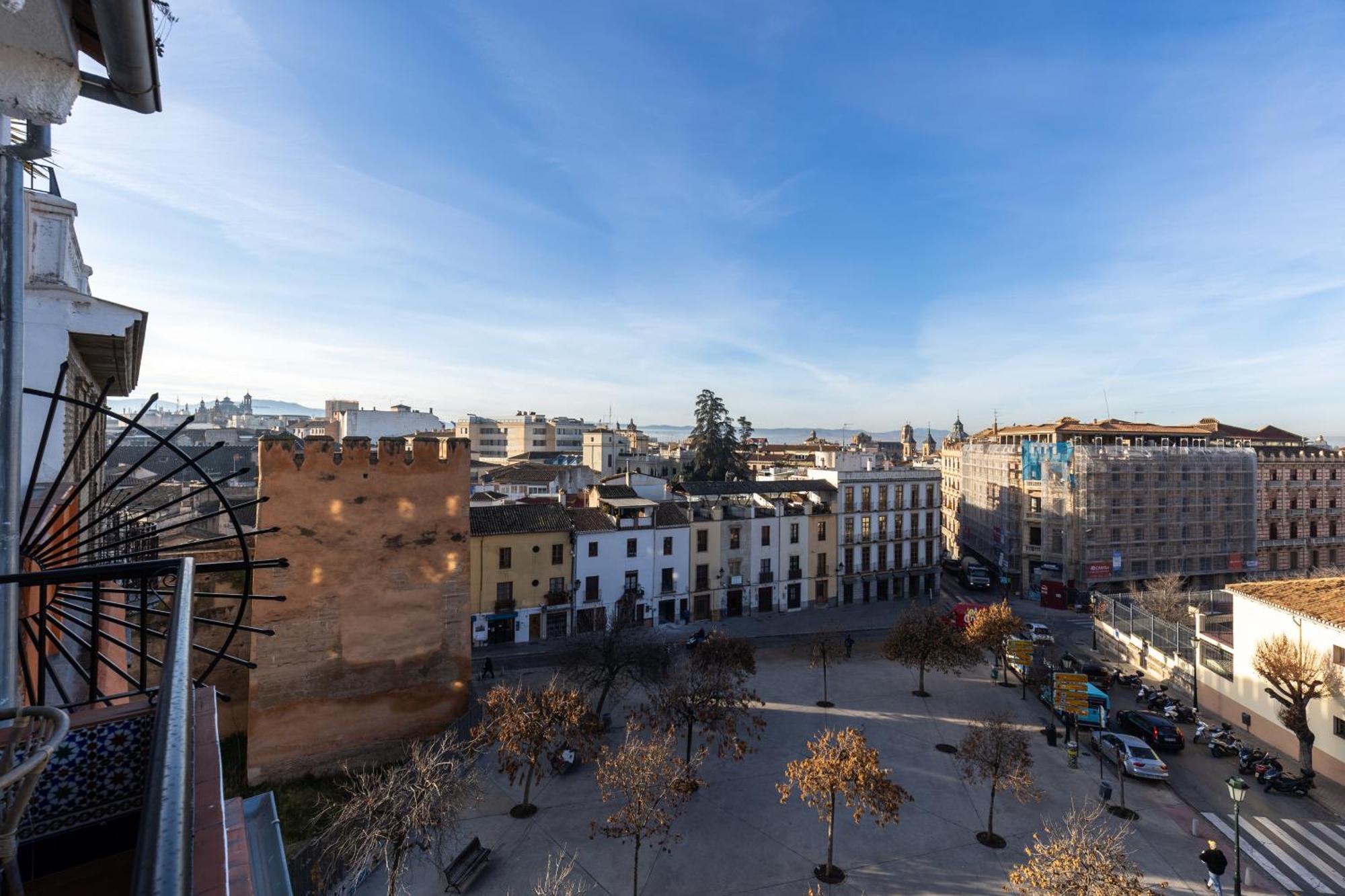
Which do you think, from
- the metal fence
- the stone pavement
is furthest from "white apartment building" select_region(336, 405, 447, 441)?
the metal fence

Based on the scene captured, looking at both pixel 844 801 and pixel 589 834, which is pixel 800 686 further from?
pixel 589 834

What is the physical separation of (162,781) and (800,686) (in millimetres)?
26986

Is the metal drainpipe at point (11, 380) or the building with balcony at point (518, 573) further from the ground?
the metal drainpipe at point (11, 380)

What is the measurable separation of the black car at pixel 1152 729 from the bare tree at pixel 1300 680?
115 inches

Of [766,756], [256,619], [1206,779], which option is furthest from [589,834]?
[1206,779]

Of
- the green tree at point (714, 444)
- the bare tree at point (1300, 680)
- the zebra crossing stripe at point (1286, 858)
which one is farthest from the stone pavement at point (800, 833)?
the green tree at point (714, 444)

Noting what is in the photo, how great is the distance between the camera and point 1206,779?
19250 mm

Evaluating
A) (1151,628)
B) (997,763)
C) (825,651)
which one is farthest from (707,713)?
(1151,628)

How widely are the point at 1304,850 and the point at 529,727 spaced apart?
19.5m

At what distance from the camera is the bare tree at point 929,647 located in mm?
24672

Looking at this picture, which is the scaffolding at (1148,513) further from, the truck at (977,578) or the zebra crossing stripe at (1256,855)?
the zebra crossing stripe at (1256,855)

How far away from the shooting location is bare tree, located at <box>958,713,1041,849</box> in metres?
15.6

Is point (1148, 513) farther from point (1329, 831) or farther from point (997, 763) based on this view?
point (997, 763)

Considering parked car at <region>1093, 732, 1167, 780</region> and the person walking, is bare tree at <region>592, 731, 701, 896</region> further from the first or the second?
Answer: parked car at <region>1093, 732, 1167, 780</region>
